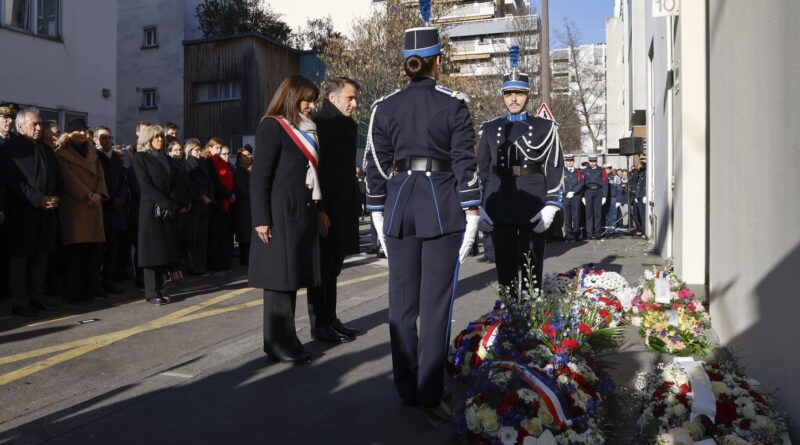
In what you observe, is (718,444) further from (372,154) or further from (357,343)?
(357,343)

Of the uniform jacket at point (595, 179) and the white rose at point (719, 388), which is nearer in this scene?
the white rose at point (719, 388)

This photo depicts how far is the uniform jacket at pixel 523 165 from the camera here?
21.2 ft

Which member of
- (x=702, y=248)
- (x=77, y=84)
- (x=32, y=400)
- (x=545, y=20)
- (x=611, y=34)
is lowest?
(x=32, y=400)

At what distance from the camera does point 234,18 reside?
125 feet

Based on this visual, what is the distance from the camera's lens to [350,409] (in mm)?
4566

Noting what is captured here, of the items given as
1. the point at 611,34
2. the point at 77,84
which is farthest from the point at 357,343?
the point at 611,34

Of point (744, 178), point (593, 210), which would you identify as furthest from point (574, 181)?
point (744, 178)

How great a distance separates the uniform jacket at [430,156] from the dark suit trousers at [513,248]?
211 cm

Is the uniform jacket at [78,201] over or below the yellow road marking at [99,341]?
over

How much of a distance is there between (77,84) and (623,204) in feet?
51.8

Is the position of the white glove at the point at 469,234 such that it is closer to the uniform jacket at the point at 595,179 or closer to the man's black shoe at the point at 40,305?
the man's black shoe at the point at 40,305

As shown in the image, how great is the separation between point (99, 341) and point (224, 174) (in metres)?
Answer: 5.84

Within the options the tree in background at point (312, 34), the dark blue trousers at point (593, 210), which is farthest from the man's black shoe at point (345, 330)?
the tree in background at point (312, 34)

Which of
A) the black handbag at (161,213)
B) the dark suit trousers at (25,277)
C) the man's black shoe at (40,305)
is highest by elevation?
the black handbag at (161,213)
